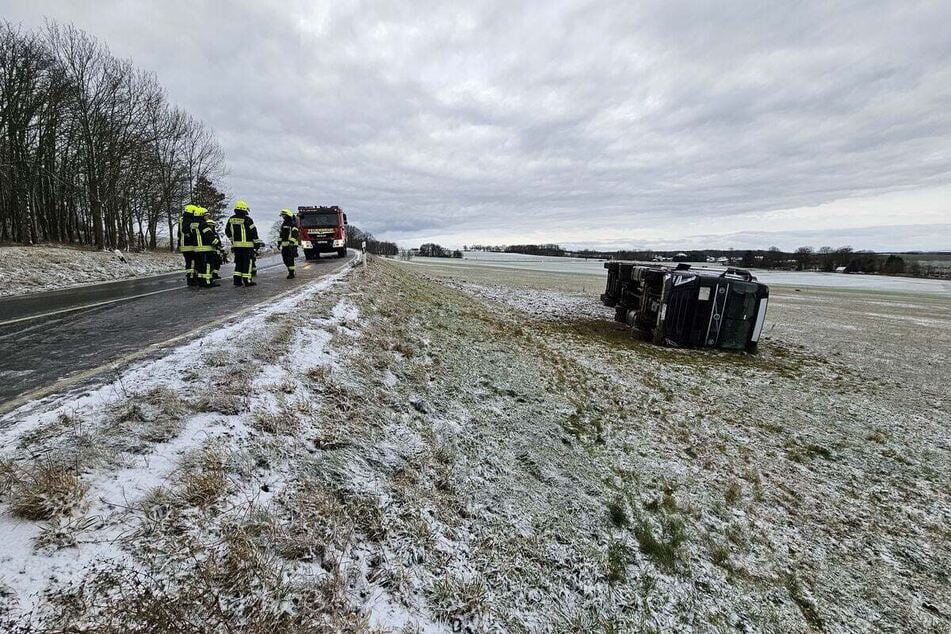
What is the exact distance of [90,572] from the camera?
6.46 ft

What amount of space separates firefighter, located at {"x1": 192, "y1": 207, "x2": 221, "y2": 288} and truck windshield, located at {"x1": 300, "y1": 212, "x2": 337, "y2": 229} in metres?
10.2

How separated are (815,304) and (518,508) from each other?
3785cm

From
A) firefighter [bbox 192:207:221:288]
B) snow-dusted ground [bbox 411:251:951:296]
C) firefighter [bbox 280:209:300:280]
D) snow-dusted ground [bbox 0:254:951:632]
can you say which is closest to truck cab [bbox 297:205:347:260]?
firefighter [bbox 280:209:300:280]

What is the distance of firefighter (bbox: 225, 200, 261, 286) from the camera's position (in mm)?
9883

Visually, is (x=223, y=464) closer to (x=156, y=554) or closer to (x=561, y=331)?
(x=156, y=554)

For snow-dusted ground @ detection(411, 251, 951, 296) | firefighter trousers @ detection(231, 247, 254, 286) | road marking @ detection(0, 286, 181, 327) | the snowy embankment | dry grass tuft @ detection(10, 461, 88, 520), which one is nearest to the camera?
dry grass tuft @ detection(10, 461, 88, 520)

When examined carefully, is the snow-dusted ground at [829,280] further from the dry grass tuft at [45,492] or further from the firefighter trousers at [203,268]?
the dry grass tuft at [45,492]

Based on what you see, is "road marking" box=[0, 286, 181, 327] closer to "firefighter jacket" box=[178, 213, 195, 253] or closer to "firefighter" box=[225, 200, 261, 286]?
"firefighter jacket" box=[178, 213, 195, 253]

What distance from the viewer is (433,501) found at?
145 inches

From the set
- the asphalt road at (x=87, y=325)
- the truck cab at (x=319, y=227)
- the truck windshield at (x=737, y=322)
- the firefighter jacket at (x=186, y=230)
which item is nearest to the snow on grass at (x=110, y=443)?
the asphalt road at (x=87, y=325)

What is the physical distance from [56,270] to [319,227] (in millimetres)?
10306

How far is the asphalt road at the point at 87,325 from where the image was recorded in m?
3.96

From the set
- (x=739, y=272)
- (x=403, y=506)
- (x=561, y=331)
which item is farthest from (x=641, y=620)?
(x=739, y=272)

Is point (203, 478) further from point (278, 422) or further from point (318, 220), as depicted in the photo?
point (318, 220)
